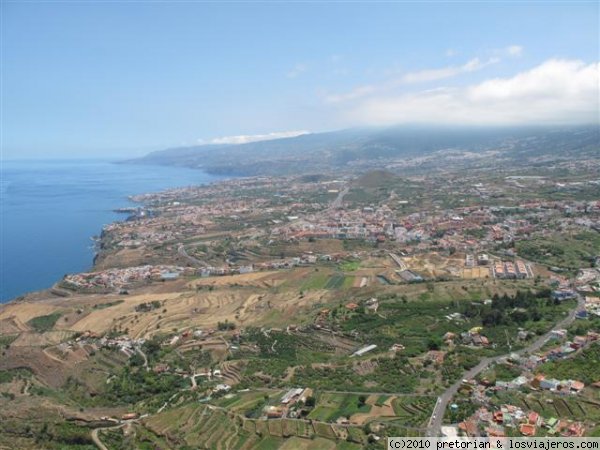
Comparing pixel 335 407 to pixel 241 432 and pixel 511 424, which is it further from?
pixel 511 424

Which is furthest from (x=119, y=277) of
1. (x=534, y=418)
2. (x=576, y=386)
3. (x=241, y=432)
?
(x=576, y=386)

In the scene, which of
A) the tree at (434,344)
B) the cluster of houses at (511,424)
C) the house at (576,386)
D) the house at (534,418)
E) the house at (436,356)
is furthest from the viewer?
the tree at (434,344)

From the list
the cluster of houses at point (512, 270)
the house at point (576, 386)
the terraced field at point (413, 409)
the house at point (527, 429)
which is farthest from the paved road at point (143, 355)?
the cluster of houses at point (512, 270)

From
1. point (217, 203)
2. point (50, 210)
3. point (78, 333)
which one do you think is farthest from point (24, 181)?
point (78, 333)

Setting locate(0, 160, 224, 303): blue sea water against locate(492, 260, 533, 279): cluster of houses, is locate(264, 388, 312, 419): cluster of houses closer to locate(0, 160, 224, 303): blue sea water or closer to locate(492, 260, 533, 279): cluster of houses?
locate(492, 260, 533, 279): cluster of houses

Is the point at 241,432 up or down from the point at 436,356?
up

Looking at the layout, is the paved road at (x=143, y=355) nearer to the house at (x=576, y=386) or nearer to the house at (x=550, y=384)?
the house at (x=550, y=384)

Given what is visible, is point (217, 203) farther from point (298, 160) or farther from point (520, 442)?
point (298, 160)
